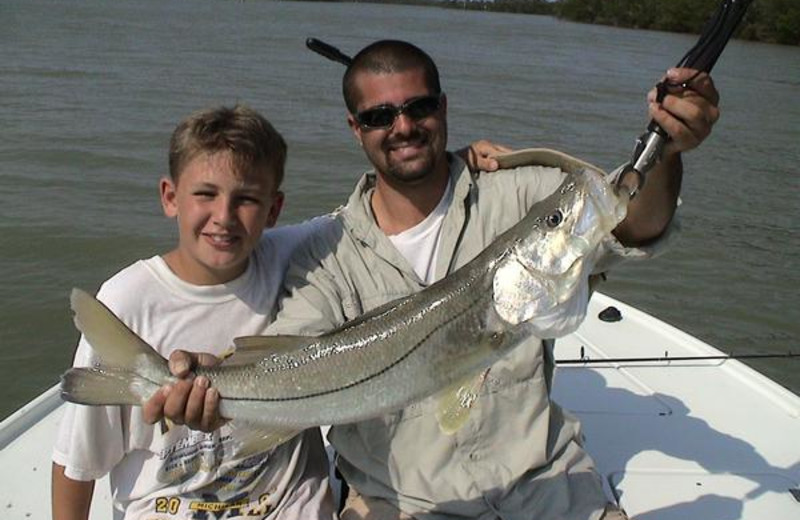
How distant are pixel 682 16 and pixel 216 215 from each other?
226ft

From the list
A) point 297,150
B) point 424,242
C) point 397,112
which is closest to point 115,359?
point 424,242

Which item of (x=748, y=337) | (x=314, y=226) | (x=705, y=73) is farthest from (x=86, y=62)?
(x=705, y=73)

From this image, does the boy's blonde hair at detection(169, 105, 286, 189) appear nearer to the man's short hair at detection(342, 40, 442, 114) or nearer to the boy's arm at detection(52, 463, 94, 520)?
the man's short hair at detection(342, 40, 442, 114)

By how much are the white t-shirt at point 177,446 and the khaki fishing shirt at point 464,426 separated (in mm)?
233

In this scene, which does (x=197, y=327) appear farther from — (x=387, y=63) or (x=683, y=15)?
(x=683, y=15)

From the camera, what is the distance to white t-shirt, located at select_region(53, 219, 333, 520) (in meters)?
3.09

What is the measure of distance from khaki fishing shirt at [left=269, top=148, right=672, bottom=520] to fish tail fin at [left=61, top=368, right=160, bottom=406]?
1.99 feet

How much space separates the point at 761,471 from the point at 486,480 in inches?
67.3

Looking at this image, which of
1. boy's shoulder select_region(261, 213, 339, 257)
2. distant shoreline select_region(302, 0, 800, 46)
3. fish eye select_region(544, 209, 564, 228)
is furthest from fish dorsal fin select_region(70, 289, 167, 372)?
distant shoreline select_region(302, 0, 800, 46)

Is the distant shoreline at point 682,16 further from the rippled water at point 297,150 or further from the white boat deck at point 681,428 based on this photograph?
the white boat deck at point 681,428

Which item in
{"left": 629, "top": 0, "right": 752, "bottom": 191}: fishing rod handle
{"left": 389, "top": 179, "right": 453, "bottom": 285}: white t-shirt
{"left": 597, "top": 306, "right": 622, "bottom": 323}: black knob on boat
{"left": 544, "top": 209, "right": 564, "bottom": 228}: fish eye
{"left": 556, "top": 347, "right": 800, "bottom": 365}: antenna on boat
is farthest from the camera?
{"left": 597, "top": 306, "right": 622, "bottom": 323}: black knob on boat

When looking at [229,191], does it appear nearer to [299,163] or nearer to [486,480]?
[486,480]

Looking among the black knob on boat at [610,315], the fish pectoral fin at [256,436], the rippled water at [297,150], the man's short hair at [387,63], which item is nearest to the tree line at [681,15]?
the rippled water at [297,150]

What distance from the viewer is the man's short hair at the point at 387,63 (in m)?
3.38
